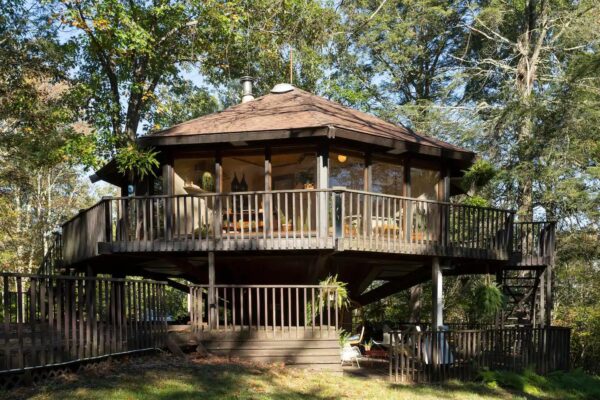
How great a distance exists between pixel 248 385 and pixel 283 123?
264 inches

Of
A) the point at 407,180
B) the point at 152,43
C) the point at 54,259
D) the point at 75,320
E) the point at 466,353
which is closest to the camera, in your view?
the point at 75,320

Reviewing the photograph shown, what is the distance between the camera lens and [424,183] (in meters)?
15.8

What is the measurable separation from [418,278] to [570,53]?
1657cm

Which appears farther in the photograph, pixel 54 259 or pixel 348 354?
pixel 54 259

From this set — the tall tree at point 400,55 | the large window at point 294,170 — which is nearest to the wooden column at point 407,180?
the large window at point 294,170

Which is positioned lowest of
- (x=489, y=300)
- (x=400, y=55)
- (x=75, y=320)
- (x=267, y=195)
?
(x=489, y=300)

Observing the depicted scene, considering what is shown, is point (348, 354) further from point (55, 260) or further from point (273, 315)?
point (55, 260)

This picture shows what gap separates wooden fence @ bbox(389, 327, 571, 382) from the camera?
1168 cm

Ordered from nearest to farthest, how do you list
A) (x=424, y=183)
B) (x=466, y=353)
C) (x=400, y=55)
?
(x=466, y=353) < (x=424, y=183) < (x=400, y=55)

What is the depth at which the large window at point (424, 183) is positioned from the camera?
612 inches

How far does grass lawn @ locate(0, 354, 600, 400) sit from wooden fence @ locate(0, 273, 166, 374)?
345 millimetres

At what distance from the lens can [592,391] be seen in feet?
38.4

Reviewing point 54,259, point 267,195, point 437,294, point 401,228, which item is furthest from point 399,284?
point 54,259

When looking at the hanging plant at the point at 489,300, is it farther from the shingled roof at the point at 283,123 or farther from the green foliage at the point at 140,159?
the green foliage at the point at 140,159
